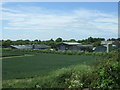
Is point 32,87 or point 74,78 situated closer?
point 32,87

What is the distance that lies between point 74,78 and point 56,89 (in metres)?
0.57

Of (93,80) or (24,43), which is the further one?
(24,43)

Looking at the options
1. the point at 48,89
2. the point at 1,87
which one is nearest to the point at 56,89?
the point at 48,89

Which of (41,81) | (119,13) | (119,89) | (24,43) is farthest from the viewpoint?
(24,43)

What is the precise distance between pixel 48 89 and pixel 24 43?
2625 centimetres

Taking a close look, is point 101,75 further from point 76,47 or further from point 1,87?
point 76,47

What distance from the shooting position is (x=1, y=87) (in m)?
3.73

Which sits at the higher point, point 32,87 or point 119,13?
point 119,13

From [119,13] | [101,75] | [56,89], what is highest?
[119,13]

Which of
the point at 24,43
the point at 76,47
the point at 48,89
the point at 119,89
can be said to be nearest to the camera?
the point at 119,89

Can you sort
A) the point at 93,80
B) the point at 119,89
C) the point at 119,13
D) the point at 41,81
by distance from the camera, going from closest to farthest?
1. the point at 119,89
2. the point at 93,80
3. the point at 41,81
4. the point at 119,13

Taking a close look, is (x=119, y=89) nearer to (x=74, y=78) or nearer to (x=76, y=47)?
(x=74, y=78)

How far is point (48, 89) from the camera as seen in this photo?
140 inches

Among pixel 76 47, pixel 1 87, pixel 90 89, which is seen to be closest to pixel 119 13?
pixel 90 89
